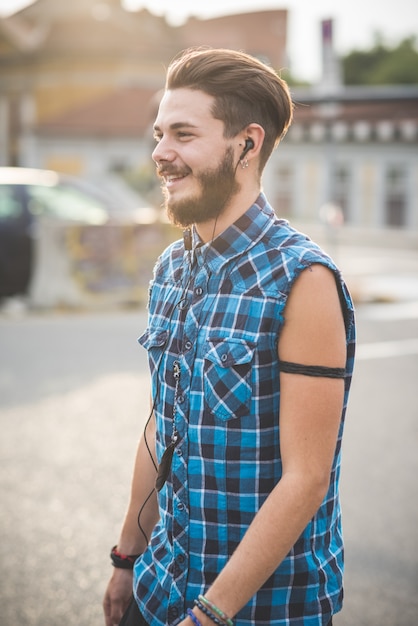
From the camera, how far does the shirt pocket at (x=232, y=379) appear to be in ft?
5.13

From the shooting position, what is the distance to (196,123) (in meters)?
1.62

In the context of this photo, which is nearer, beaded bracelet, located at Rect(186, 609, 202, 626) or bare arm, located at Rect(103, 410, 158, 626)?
beaded bracelet, located at Rect(186, 609, 202, 626)

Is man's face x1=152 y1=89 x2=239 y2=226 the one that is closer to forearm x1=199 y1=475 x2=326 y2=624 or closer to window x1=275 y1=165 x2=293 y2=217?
forearm x1=199 y1=475 x2=326 y2=624

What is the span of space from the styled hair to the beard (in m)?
0.08

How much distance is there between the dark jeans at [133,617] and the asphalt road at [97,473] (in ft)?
4.16

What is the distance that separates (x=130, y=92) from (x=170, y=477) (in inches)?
1310

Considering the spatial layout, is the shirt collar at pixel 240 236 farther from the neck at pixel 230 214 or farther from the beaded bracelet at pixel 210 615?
the beaded bracelet at pixel 210 615

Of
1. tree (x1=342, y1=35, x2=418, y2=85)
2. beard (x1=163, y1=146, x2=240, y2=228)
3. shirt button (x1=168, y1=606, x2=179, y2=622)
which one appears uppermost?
tree (x1=342, y1=35, x2=418, y2=85)

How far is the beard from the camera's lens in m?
1.64

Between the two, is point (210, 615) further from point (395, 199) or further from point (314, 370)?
point (395, 199)

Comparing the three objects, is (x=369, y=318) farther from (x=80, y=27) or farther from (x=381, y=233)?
(x=80, y=27)

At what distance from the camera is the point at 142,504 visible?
6.50 ft

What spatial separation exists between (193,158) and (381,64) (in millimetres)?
61889

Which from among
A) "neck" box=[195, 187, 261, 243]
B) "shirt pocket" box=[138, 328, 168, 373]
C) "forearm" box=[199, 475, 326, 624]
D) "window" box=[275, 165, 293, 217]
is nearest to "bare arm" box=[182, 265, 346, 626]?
"forearm" box=[199, 475, 326, 624]
